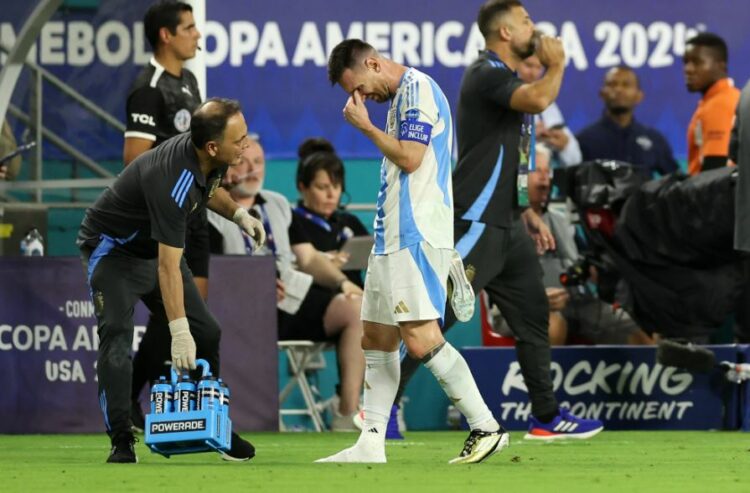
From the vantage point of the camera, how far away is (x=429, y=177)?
7227mm

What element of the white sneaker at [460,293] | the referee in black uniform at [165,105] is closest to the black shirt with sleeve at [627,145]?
the referee in black uniform at [165,105]

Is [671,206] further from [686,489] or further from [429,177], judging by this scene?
[686,489]

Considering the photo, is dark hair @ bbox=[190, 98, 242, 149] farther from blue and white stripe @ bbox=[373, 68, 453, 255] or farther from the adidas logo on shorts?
the adidas logo on shorts

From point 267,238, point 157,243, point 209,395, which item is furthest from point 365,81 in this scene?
point 267,238

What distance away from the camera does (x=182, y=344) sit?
23.6 feet

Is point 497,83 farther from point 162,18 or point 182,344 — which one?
point 182,344

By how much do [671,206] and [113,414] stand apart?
5117 mm

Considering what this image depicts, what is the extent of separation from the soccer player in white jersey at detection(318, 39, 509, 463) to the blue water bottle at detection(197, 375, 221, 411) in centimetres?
56

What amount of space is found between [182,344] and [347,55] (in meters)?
1.40

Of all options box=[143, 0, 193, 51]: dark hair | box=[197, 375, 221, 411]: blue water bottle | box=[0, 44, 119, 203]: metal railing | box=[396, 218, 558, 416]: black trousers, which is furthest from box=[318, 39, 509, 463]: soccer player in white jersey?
box=[0, 44, 119, 203]: metal railing

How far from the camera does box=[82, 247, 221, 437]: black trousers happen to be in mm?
7477

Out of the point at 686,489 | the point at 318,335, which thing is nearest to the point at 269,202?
the point at 318,335

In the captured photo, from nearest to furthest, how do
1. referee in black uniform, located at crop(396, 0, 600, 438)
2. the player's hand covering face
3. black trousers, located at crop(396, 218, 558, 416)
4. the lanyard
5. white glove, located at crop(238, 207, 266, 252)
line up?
1. the player's hand covering face
2. white glove, located at crop(238, 207, 266, 252)
3. referee in black uniform, located at crop(396, 0, 600, 438)
4. black trousers, located at crop(396, 218, 558, 416)
5. the lanyard

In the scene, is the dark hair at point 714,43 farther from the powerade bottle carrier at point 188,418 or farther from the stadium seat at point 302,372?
the powerade bottle carrier at point 188,418
